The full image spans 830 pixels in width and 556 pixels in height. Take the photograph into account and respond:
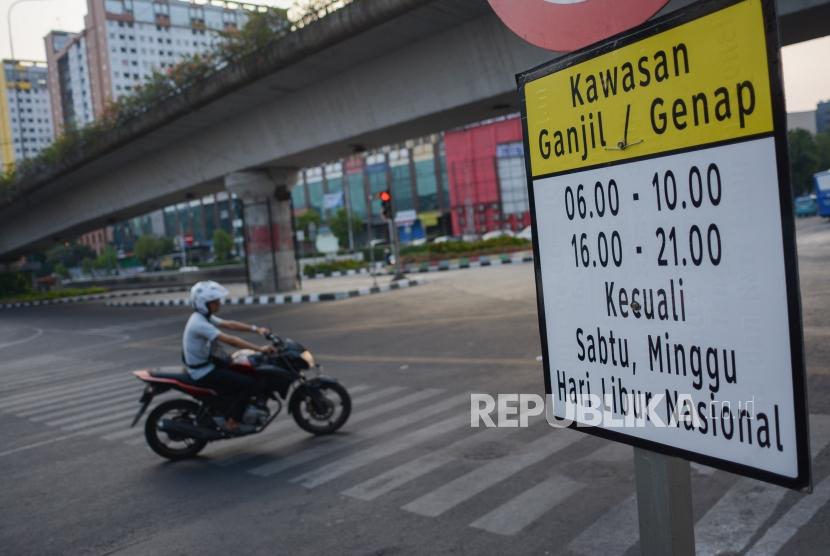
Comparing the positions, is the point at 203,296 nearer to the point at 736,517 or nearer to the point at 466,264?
the point at 736,517

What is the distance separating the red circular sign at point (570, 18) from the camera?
155 cm

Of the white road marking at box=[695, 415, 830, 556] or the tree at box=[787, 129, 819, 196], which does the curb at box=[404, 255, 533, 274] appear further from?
the tree at box=[787, 129, 819, 196]

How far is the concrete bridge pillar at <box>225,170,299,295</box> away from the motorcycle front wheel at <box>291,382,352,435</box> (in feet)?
57.9

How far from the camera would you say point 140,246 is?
87.6m

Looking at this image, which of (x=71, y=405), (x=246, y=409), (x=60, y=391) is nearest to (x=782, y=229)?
(x=246, y=409)

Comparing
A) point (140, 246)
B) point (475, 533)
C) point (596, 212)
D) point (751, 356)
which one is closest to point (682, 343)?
point (751, 356)

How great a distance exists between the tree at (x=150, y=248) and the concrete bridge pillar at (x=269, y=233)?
2632 inches

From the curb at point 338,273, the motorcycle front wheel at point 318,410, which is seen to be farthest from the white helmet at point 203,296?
the curb at point 338,273

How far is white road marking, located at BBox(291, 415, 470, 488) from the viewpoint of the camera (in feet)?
18.7

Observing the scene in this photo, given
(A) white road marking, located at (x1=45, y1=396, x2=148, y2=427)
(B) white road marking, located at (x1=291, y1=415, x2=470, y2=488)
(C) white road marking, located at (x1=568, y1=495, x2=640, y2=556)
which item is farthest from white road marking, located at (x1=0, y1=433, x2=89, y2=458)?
(C) white road marking, located at (x1=568, y1=495, x2=640, y2=556)

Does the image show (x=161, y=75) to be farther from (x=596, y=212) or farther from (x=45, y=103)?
(x=45, y=103)

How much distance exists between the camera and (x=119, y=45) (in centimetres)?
11731

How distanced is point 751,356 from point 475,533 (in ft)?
10.6

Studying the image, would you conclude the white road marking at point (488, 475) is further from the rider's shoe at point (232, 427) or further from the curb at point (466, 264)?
the curb at point (466, 264)
